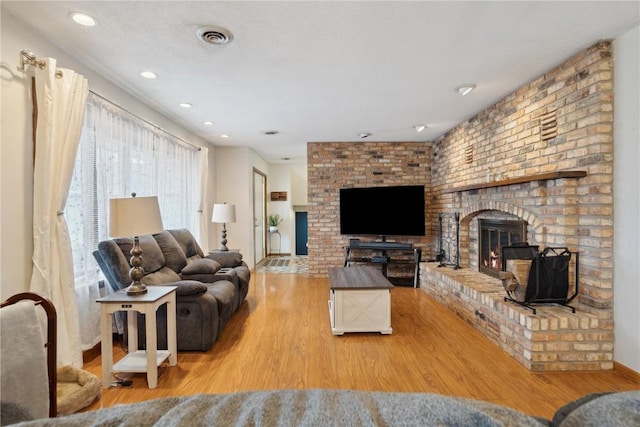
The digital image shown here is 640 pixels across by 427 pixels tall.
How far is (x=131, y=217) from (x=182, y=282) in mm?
813

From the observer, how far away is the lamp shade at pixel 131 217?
6.93 ft

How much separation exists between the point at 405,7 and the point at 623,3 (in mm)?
1294

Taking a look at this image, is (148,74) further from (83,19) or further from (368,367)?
(368,367)

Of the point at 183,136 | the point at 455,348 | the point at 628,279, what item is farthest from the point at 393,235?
the point at 183,136

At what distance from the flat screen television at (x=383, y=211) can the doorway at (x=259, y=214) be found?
2.06 meters

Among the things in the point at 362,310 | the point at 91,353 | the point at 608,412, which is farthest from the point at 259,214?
the point at 608,412

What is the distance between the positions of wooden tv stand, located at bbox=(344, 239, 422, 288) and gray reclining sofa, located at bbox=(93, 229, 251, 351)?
7.50 ft

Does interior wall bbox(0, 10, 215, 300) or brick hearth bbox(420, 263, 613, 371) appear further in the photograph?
brick hearth bbox(420, 263, 613, 371)

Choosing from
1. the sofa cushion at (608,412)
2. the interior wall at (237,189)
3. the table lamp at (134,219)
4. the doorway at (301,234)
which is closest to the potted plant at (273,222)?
the doorway at (301,234)

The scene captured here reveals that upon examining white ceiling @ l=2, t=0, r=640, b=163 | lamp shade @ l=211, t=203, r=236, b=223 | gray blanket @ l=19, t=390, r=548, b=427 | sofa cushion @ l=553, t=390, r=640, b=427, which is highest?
white ceiling @ l=2, t=0, r=640, b=163

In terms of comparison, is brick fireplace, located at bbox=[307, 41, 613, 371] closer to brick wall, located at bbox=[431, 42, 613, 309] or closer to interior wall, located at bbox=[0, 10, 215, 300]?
brick wall, located at bbox=[431, 42, 613, 309]

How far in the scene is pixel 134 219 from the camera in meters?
2.15

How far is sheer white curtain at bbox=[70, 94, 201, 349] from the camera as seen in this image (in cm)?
256

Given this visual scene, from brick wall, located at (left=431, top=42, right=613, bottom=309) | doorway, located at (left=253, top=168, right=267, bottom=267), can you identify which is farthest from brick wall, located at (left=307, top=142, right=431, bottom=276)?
brick wall, located at (left=431, top=42, right=613, bottom=309)
